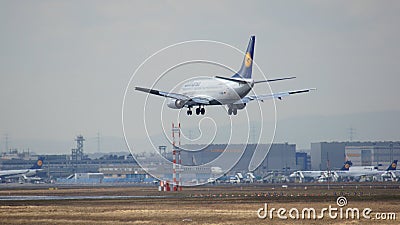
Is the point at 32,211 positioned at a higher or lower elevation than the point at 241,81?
lower

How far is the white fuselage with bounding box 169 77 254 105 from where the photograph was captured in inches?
3917

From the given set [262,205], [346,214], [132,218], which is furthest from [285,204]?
[132,218]

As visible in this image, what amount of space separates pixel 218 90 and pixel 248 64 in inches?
269

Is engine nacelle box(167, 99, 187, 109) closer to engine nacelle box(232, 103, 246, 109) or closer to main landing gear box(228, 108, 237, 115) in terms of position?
main landing gear box(228, 108, 237, 115)

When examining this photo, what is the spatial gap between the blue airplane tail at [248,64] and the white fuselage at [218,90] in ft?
7.43

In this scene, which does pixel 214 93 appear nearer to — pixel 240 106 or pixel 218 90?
pixel 218 90

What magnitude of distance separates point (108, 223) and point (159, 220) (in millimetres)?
4491

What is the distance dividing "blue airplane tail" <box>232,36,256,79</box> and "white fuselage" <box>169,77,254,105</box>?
7.43 ft

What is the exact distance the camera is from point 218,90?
327ft

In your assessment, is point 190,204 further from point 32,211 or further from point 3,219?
point 3,219

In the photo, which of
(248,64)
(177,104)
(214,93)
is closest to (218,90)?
(214,93)

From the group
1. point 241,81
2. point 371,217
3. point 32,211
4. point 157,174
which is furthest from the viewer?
point 157,174

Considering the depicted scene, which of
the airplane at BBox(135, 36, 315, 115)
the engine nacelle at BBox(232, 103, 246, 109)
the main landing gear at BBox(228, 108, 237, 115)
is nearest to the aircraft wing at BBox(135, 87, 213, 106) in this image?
the airplane at BBox(135, 36, 315, 115)

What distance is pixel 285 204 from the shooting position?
8644 centimetres
